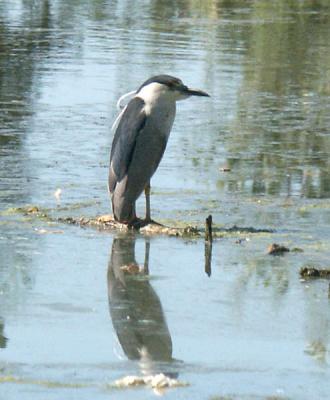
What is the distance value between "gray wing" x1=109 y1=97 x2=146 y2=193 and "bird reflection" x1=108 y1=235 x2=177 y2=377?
0.75 meters

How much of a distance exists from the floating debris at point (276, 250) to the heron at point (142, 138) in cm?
105

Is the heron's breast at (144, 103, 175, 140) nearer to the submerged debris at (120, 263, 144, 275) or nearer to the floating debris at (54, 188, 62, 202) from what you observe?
the floating debris at (54, 188, 62, 202)

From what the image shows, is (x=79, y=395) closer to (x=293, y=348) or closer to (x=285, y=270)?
(x=293, y=348)

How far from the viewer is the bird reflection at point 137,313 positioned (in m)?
6.58

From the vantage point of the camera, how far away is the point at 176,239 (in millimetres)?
8977

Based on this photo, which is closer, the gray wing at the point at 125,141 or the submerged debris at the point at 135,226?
the submerged debris at the point at 135,226

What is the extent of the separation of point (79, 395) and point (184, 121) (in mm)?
7773

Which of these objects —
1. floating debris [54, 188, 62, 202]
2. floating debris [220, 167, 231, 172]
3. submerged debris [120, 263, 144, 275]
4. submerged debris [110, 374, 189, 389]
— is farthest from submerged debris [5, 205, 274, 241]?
submerged debris [110, 374, 189, 389]

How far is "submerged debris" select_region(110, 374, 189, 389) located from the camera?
605 centimetres

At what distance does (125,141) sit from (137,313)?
95.2 inches

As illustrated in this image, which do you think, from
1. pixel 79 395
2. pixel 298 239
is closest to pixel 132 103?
pixel 298 239

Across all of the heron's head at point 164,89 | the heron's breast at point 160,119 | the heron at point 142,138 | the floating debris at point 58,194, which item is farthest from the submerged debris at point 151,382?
the floating debris at point 58,194

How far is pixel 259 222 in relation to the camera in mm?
9453

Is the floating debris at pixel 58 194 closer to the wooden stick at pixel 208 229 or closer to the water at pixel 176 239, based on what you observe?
the water at pixel 176 239
